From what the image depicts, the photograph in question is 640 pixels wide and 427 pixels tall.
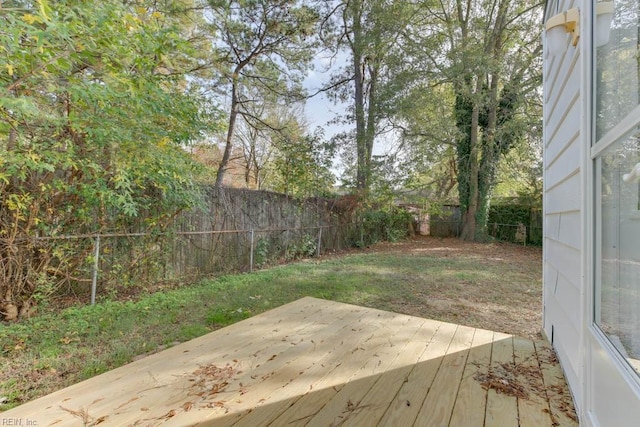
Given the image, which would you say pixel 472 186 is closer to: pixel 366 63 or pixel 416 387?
pixel 366 63

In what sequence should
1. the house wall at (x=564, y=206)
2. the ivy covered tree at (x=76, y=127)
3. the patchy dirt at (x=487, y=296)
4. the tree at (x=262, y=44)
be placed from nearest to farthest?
1. the house wall at (x=564, y=206)
2. the ivy covered tree at (x=76, y=127)
3. the patchy dirt at (x=487, y=296)
4. the tree at (x=262, y=44)

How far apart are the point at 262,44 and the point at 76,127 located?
7101 mm

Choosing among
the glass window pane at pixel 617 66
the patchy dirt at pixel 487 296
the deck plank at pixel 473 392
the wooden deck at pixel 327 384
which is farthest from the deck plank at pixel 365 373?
the glass window pane at pixel 617 66

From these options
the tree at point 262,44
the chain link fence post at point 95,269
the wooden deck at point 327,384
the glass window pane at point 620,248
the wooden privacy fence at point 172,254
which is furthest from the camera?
the tree at point 262,44

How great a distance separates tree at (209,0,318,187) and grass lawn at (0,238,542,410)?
5.53 metres

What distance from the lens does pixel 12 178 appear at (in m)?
3.07

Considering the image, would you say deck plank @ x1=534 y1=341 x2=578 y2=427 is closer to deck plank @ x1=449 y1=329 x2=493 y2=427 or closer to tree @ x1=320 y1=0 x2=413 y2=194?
deck plank @ x1=449 y1=329 x2=493 y2=427

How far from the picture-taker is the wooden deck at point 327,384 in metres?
1.37

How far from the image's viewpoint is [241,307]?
373 cm

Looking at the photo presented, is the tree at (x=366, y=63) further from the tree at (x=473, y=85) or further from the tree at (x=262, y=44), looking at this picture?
the tree at (x=262, y=44)

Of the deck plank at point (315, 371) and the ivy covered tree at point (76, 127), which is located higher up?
the ivy covered tree at point (76, 127)

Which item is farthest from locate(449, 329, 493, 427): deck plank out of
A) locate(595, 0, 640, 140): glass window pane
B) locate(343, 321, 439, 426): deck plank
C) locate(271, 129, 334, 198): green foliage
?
locate(271, 129, 334, 198): green foliage

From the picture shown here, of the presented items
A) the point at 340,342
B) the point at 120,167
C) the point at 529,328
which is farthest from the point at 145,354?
the point at 529,328

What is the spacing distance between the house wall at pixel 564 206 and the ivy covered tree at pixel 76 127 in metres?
2.86
